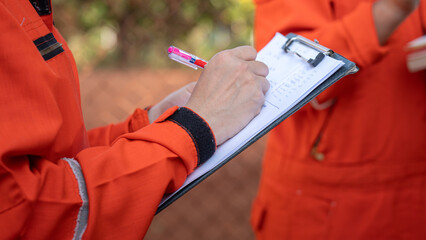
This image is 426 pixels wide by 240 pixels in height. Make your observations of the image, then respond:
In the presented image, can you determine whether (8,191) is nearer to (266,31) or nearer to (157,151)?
(157,151)

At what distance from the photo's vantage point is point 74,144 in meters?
0.75

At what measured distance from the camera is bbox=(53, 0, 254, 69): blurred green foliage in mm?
3260

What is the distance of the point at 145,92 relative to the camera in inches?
115

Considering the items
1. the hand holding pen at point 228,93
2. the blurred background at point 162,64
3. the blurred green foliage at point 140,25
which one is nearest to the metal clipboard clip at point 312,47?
the hand holding pen at point 228,93

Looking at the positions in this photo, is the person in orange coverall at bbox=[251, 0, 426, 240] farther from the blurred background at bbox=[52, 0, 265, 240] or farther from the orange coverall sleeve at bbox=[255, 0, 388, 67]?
the blurred background at bbox=[52, 0, 265, 240]

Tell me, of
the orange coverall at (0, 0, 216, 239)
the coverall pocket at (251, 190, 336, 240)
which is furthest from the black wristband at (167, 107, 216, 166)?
the coverall pocket at (251, 190, 336, 240)

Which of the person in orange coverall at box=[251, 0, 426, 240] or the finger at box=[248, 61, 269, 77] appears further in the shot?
the person in orange coverall at box=[251, 0, 426, 240]

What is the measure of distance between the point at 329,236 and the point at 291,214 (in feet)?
0.44

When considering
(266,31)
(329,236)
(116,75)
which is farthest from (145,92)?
(329,236)

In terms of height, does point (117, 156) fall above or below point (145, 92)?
above

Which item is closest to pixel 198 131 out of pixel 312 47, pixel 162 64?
pixel 312 47

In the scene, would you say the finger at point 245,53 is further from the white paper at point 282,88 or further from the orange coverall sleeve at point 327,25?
the orange coverall sleeve at point 327,25

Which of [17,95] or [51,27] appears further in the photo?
[51,27]

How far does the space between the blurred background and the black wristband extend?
2.01m
